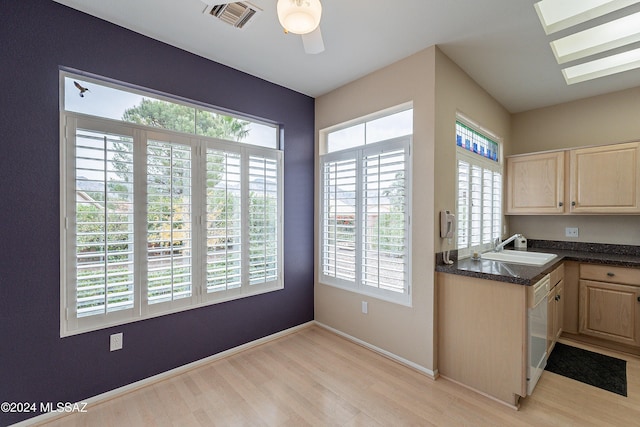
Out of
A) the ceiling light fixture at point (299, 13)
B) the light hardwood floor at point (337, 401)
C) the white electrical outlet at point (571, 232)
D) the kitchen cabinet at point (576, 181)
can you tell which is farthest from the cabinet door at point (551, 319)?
the ceiling light fixture at point (299, 13)

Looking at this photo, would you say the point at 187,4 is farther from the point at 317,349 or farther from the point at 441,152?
the point at 317,349

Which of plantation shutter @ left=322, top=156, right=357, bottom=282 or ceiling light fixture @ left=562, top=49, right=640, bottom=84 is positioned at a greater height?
ceiling light fixture @ left=562, top=49, right=640, bottom=84

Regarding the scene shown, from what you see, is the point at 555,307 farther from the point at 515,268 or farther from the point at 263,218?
the point at 263,218

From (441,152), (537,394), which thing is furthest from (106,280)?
(537,394)

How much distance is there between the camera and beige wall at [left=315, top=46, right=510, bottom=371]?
2383mm

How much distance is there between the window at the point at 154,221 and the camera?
1.99 m

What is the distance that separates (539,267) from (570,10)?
1.94 m

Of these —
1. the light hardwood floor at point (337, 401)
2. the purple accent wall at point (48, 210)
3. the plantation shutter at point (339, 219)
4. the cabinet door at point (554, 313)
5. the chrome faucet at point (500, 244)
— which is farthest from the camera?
the chrome faucet at point (500, 244)

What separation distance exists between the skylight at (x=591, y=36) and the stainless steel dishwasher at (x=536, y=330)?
1.95 metres

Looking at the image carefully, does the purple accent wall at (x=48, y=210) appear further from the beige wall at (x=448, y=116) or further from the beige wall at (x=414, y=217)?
the beige wall at (x=448, y=116)

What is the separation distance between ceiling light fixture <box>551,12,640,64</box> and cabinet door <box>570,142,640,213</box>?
1143 mm

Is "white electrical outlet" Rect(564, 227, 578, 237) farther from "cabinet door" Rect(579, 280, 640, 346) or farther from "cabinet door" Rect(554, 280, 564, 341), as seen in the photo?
"cabinet door" Rect(554, 280, 564, 341)

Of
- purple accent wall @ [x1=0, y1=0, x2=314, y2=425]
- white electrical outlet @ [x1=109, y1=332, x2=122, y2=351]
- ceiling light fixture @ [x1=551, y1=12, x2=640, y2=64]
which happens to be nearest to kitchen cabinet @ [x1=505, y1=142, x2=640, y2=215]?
ceiling light fixture @ [x1=551, y1=12, x2=640, y2=64]

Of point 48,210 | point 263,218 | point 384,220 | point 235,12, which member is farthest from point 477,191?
point 48,210
